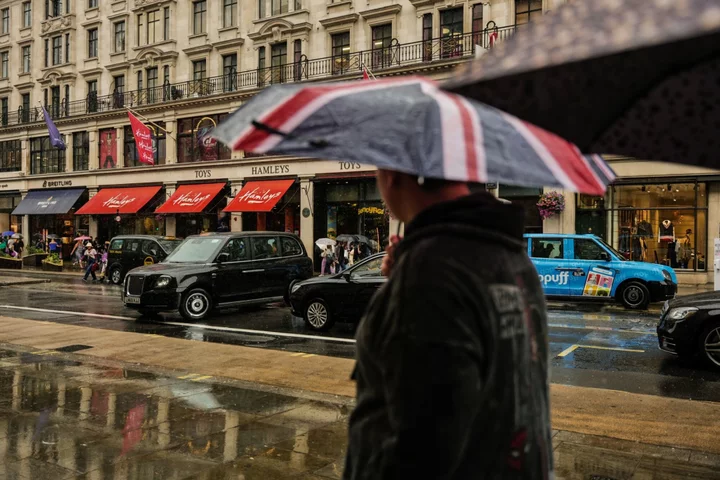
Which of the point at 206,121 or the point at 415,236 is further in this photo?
the point at 206,121

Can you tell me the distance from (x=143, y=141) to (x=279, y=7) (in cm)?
970

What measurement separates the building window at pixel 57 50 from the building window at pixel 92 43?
8.92 ft

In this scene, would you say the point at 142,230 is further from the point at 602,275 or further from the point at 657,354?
the point at 657,354

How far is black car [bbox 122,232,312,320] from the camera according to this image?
13555mm

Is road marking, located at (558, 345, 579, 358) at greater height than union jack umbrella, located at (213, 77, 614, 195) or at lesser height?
lesser

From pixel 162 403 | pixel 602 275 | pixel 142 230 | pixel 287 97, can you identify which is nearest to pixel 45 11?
pixel 142 230

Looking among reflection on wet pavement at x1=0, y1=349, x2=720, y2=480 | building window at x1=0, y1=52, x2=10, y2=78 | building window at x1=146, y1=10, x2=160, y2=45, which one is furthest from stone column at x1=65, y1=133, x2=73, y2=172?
reflection on wet pavement at x1=0, y1=349, x2=720, y2=480

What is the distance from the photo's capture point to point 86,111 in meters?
39.3

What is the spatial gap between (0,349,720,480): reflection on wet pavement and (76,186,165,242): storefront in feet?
97.6

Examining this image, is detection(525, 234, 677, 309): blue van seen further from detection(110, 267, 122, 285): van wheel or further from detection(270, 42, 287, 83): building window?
detection(270, 42, 287, 83): building window

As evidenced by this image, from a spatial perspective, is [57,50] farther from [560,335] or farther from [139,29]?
[560,335]

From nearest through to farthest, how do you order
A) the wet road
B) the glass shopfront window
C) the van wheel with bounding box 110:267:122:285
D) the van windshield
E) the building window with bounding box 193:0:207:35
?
the wet road
the van windshield
the glass shopfront window
the van wheel with bounding box 110:267:122:285
the building window with bounding box 193:0:207:35

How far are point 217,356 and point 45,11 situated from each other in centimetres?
Answer: 4212

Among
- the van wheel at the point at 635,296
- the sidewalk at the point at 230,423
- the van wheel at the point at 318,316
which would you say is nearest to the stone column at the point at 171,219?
the van wheel at the point at 318,316
